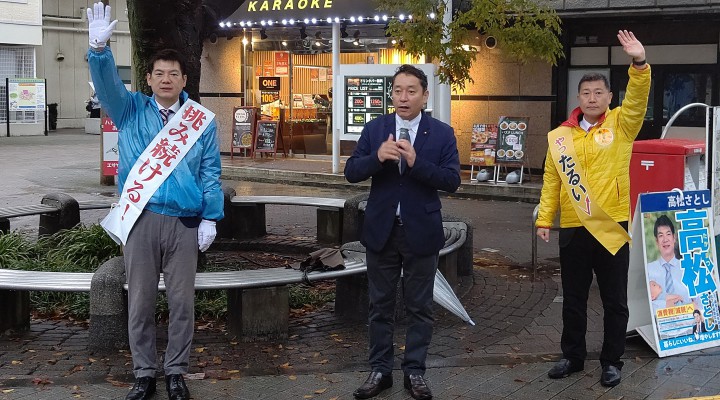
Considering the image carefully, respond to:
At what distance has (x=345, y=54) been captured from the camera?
19719 mm

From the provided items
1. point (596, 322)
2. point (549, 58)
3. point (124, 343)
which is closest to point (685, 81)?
point (549, 58)

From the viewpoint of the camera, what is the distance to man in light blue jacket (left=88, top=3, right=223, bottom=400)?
4.94 meters

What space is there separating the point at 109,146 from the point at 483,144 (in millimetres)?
6609

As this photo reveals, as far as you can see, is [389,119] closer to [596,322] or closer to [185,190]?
[185,190]

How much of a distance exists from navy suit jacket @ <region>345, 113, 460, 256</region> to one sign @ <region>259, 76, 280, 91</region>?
16.3 meters

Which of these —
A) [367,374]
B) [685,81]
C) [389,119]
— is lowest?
[367,374]

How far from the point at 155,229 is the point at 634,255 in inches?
124

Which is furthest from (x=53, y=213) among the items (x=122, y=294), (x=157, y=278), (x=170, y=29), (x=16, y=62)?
(x=16, y=62)

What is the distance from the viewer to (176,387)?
5012 mm

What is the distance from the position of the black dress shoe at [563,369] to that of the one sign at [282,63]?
16130mm

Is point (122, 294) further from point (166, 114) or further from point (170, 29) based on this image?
point (170, 29)

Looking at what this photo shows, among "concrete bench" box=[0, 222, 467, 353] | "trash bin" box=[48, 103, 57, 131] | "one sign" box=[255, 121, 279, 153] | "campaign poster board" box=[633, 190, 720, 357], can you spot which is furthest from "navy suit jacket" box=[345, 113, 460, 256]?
"trash bin" box=[48, 103, 57, 131]

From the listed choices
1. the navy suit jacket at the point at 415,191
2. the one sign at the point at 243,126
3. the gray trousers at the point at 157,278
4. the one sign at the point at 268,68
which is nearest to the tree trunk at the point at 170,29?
the gray trousers at the point at 157,278

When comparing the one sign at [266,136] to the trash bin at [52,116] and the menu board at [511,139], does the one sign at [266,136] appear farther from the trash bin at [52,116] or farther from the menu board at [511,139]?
the trash bin at [52,116]
